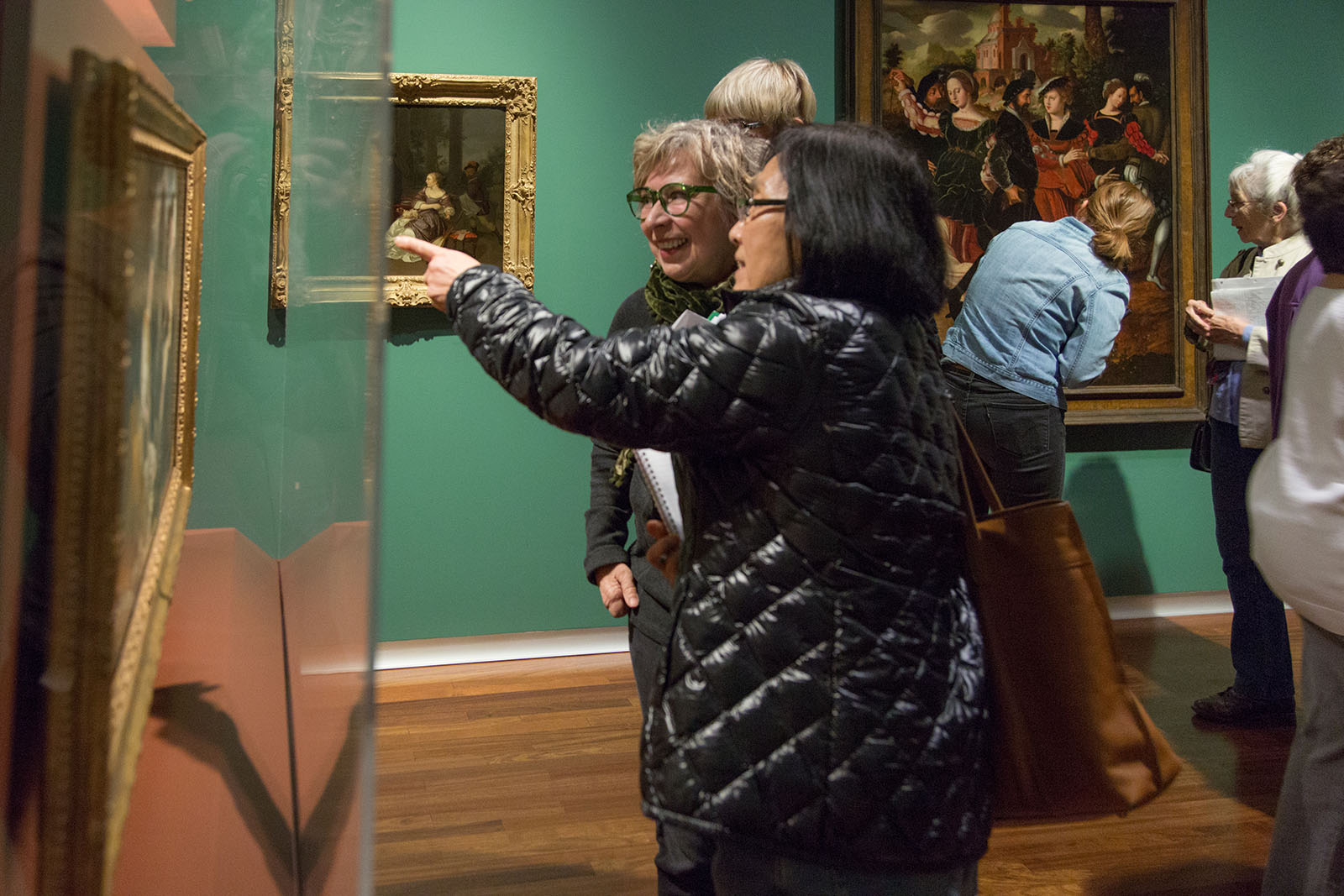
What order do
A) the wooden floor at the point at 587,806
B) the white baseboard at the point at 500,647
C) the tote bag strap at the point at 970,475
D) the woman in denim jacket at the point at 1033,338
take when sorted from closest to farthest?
the tote bag strap at the point at 970,475
the wooden floor at the point at 587,806
the woman in denim jacket at the point at 1033,338
the white baseboard at the point at 500,647

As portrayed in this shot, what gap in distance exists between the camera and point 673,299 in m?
1.77

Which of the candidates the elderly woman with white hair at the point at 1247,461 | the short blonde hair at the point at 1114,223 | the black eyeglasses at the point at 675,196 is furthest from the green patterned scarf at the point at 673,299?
the elderly woman with white hair at the point at 1247,461

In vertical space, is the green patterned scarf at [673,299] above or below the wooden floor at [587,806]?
above

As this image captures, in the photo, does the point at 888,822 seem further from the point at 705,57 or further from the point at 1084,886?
the point at 705,57

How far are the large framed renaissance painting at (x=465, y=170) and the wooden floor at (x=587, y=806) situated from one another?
168 cm

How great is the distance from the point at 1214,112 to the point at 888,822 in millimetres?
5095

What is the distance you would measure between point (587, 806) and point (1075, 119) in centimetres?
382

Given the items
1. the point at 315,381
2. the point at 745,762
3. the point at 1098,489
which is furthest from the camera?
the point at 1098,489

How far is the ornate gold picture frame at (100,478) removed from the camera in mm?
580

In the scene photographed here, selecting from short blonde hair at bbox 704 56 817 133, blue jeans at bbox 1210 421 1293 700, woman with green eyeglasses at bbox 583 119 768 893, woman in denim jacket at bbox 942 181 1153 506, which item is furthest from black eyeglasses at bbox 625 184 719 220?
blue jeans at bbox 1210 421 1293 700

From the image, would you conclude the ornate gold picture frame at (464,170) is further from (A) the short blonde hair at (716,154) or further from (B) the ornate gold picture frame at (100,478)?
(B) the ornate gold picture frame at (100,478)

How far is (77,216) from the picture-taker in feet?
1.87

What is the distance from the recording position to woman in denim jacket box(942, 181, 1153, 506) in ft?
11.2

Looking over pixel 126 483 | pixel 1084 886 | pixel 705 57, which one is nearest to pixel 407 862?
pixel 1084 886
